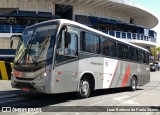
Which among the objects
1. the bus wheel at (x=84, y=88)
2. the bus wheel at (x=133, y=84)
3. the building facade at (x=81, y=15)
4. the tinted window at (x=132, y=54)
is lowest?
the bus wheel at (x=133, y=84)

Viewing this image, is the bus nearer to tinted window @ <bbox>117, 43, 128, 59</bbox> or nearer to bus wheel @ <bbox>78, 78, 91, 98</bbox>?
bus wheel @ <bbox>78, 78, 91, 98</bbox>

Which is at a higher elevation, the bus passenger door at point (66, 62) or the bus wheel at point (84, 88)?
the bus passenger door at point (66, 62)

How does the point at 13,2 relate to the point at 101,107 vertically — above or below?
above

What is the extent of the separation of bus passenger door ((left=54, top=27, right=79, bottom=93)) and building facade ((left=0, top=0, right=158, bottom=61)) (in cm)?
2220

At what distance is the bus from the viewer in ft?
27.5

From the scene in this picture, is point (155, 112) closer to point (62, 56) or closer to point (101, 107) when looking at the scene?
point (101, 107)

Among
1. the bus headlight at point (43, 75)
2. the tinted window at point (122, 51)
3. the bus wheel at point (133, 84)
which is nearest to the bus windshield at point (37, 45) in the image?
the bus headlight at point (43, 75)

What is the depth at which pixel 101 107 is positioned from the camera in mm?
8523

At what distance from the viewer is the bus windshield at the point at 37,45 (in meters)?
8.53

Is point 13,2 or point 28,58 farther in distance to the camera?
point 13,2

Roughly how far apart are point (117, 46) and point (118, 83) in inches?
76.0

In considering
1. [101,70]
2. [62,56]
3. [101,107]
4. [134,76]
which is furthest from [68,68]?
[134,76]

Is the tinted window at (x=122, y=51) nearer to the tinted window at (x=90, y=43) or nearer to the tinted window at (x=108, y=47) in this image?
the tinted window at (x=108, y=47)

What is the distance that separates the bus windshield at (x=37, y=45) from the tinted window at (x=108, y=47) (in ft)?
11.6
